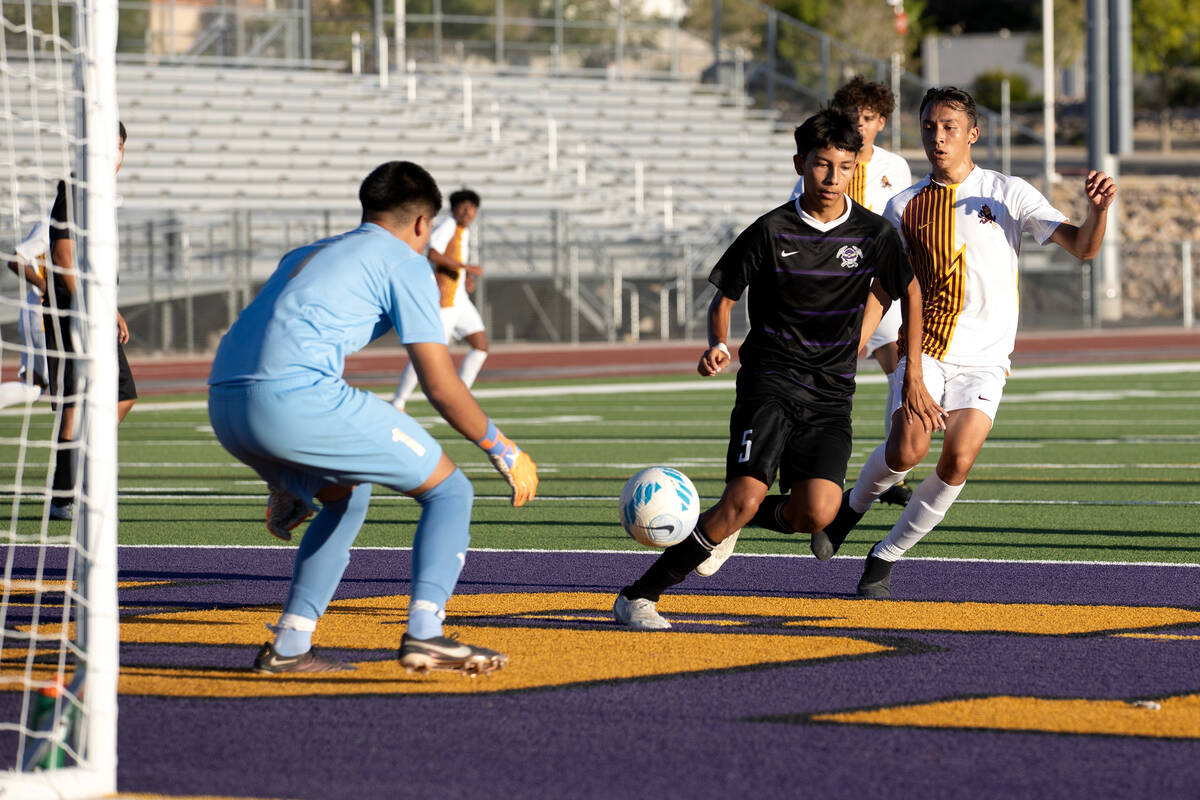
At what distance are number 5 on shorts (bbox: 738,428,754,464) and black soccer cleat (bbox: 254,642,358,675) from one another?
1738 mm

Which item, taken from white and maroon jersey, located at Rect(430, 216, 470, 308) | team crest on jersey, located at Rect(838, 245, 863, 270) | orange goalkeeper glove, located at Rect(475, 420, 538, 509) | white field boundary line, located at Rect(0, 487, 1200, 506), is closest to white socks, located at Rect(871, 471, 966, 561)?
team crest on jersey, located at Rect(838, 245, 863, 270)

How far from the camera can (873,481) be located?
24.9ft

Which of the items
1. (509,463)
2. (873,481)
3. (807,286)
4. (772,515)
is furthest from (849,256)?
(509,463)

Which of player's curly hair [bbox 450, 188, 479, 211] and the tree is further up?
the tree

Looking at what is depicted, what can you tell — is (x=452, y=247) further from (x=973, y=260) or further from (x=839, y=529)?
(x=973, y=260)

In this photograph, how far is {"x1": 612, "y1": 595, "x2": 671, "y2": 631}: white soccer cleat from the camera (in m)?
6.59

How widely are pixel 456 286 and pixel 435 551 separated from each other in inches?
414

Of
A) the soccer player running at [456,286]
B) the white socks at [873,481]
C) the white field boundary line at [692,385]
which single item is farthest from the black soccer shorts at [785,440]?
the white field boundary line at [692,385]

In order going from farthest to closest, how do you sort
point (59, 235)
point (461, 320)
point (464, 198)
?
1. point (464, 198)
2. point (461, 320)
3. point (59, 235)

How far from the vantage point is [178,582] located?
309 inches

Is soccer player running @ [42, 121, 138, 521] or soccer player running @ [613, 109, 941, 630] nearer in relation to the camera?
soccer player running @ [613, 109, 941, 630]

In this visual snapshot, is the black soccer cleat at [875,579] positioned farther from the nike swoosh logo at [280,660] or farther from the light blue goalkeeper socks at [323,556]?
the nike swoosh logo at [280,660]

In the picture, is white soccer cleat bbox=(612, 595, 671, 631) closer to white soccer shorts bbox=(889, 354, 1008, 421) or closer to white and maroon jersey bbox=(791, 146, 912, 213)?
white soccer shorts bbox=(889, 354, 1008, 421)

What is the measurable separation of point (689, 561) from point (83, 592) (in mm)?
2627
